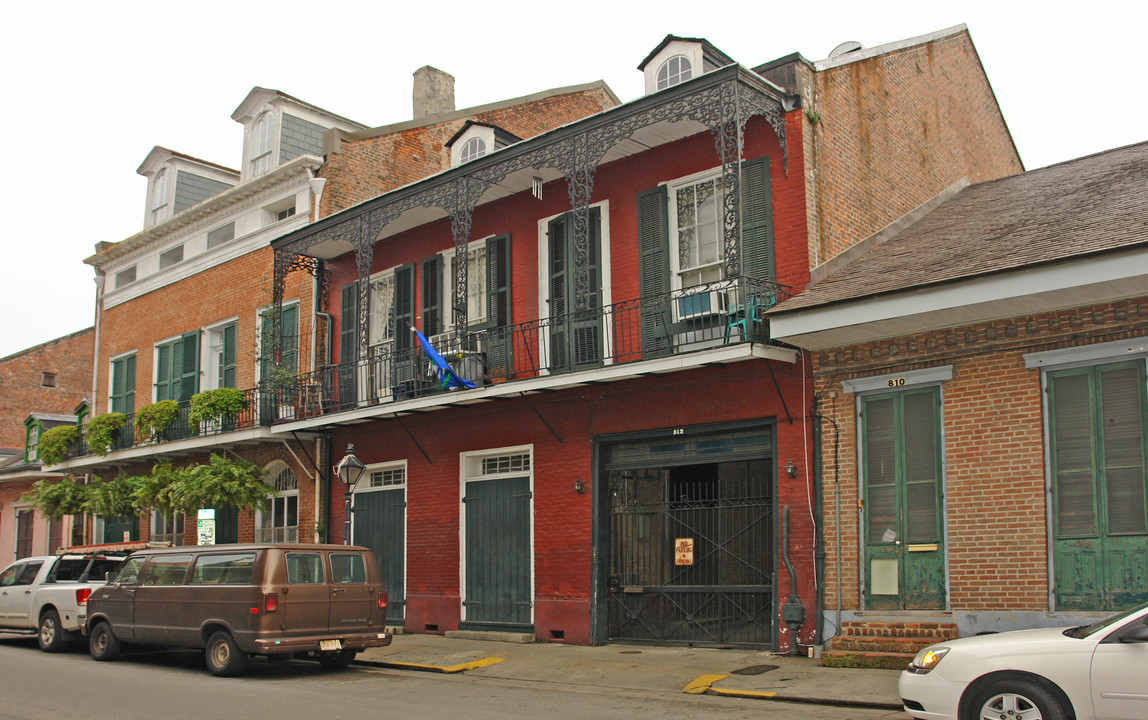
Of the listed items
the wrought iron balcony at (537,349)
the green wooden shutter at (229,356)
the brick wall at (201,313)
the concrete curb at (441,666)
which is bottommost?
the concrete curb at (441,666)

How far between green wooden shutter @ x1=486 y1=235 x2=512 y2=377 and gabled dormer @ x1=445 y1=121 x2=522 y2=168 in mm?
1851

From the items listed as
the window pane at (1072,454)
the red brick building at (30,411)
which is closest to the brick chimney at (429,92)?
the red brick building at (30,411)

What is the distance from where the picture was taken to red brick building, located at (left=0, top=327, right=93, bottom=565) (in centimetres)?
2706

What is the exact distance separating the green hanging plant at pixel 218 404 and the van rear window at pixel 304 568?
326 inches

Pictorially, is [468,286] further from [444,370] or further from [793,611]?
[793,611]

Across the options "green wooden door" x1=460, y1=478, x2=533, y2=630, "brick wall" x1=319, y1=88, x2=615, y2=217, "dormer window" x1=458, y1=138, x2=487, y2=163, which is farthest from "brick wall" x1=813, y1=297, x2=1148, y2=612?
"brick wall" x1=319, y1=88, x2=615, y2=217

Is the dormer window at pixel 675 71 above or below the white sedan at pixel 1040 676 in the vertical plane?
above

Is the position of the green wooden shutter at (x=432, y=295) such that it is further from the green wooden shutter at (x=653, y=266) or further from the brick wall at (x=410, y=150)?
the green wooden shutter at (x=653, y=266)

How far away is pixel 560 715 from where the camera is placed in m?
9.06

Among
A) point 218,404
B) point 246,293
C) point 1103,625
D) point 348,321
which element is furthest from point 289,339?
point 1103,625

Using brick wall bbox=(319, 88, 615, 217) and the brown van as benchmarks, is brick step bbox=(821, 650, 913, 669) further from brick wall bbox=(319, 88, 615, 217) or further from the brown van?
brick wall bbox=(319, 88, 615, 217)

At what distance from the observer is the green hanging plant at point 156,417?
21234mm

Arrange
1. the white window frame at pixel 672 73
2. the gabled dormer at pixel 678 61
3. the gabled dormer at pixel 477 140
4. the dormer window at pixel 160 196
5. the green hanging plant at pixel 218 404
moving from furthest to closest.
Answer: the dormer window at pixel 160 196 → the green hanging plant at pixel 218 404 → the gabled dormer at pixel 477 140 → the white window frame at pixel 672 73 → the gabled dormer at pixel 678 61

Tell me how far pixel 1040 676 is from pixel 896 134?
10.1 meters
